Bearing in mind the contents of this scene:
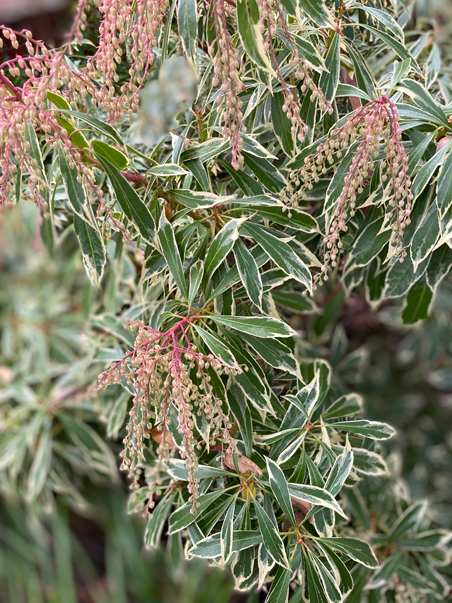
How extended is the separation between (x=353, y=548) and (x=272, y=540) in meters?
0.09

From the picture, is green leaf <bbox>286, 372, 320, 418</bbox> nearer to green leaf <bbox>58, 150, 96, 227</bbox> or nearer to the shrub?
the shrub

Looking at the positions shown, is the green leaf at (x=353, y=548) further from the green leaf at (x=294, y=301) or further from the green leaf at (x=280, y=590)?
the green leaf at (x=294, y=301)

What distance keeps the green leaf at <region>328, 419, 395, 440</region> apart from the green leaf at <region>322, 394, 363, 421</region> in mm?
36

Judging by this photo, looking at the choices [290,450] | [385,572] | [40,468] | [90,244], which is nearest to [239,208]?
[90,244]

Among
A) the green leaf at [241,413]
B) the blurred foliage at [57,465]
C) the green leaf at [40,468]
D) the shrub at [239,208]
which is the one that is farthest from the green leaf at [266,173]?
the green leaf at [40,468]

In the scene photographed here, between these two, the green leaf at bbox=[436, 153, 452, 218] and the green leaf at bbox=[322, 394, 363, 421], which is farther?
the green leaf at bbox=[322, 394, 363, 421]

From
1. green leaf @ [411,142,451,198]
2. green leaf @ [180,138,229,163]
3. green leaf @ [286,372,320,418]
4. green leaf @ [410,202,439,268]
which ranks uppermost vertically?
green leaf @ [180,138,229,163]

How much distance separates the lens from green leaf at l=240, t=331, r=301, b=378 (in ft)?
1.70

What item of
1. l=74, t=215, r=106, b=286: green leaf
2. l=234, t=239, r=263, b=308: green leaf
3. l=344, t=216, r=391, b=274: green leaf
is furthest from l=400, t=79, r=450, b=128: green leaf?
l=74, t=215, r=106, b=286: green leaf

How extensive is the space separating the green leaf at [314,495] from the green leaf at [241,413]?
6 cm

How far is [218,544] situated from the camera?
1.71ft

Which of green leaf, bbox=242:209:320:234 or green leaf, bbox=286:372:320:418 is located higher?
green leaf, bbox=242:209:320:234

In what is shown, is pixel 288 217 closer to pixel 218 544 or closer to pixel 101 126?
pixel 101 126

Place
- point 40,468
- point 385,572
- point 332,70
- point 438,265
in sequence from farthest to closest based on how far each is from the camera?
point 40,468
point 385,572
point 438,265
point 332,70
